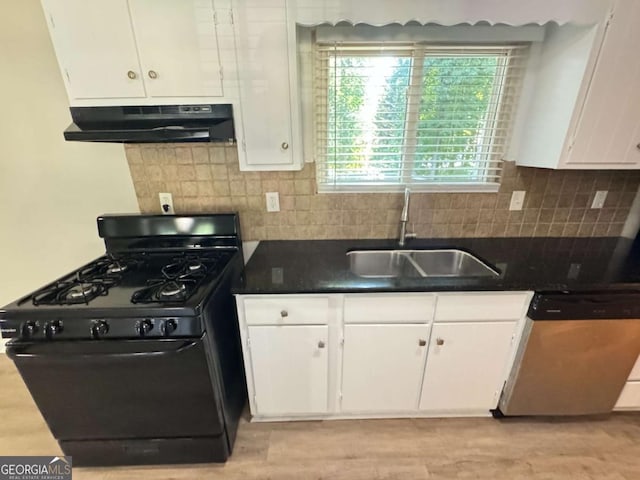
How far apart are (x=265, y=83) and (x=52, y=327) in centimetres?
135

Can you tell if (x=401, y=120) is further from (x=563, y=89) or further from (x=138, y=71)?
(x=138, y=71)

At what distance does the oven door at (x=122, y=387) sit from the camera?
1171 mm

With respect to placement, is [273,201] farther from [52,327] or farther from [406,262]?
[52,327]

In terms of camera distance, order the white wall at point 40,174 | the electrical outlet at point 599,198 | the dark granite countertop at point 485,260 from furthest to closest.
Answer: the electrical outlet at point 599,198 < the white wall at point 40,174 < the dark granite countertop at point 485,260

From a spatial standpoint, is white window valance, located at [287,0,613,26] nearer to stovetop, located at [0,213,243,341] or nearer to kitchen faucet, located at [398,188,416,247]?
kitchen faucet, located at [398,188,416,247]

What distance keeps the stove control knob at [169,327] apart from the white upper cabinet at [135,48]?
3.34 feet

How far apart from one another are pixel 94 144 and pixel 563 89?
8.50 feet

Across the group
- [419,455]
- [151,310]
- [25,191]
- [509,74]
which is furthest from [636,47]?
[25,191]

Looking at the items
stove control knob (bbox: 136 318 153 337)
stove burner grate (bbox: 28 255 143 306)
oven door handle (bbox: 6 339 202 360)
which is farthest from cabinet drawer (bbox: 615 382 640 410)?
stove burner grate (bbox: 28 255 143 306)

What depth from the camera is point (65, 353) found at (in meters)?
1.16

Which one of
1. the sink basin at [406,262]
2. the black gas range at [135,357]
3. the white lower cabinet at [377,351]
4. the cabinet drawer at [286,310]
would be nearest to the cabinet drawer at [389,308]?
the white lower cabinet at [377,351]

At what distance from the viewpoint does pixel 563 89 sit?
1458 millimetres

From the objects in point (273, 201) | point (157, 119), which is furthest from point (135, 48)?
point (273, 201)

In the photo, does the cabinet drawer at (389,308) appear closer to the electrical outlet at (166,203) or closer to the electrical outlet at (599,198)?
the electrical outlet at (166,203)
